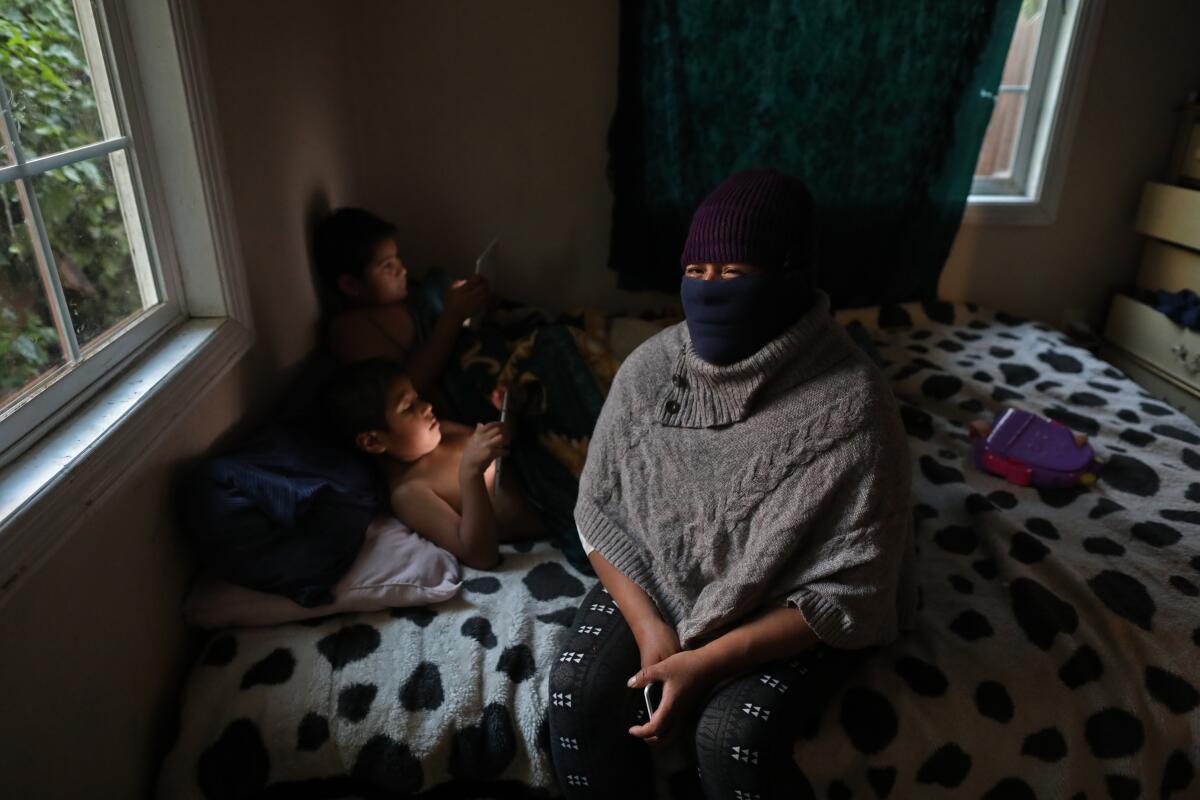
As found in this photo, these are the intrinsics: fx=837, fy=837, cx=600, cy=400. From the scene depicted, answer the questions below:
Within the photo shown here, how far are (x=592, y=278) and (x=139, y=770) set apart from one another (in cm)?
181

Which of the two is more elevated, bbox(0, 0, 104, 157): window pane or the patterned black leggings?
bbox(0, 0, 104, 157): window pane

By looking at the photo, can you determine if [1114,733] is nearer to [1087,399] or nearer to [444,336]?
[1087,399]

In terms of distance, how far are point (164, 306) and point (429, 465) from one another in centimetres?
56

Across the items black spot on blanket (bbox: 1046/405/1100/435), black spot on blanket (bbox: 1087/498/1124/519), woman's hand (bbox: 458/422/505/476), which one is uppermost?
woman's hand (bbox: 458/422/505/476)

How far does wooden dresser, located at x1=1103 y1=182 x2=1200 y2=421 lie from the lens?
2.39 meters

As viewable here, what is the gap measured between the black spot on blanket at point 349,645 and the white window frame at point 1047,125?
7.18 feet

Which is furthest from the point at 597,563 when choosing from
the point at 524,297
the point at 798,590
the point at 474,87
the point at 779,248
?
the point at 474,87

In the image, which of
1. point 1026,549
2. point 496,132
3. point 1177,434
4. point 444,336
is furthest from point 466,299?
point 1177,434

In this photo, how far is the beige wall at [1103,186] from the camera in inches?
95.8

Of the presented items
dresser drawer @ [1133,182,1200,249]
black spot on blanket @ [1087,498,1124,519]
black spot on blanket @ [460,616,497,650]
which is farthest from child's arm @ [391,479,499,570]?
dresser drawer @ [1133,182,1200,249]

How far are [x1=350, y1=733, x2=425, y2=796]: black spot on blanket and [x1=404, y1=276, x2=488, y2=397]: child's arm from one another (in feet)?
2.87

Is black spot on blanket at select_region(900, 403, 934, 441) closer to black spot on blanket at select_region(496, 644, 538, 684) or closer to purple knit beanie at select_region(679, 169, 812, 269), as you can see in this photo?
purple knit beanie at select_region(679, 169, 812, 269)

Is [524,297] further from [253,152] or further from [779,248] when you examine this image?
[779,248]

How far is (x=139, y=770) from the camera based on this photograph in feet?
4.02
